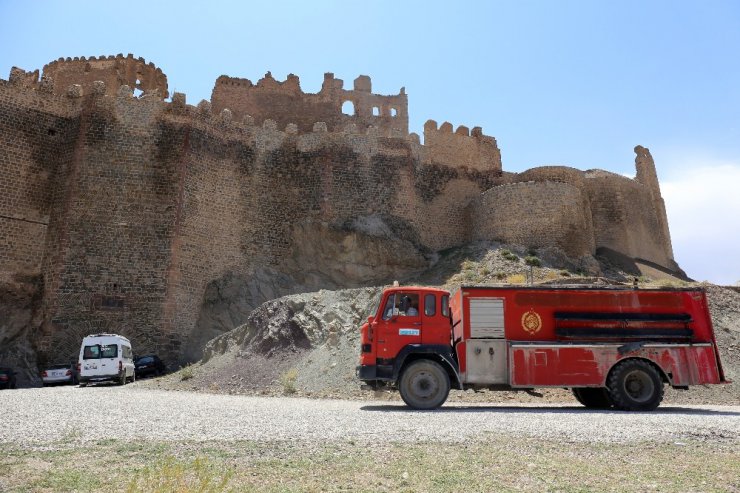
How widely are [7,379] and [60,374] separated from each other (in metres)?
1.66

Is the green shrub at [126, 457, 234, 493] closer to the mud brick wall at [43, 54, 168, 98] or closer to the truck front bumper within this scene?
the truck front bumper

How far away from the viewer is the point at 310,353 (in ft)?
62.2

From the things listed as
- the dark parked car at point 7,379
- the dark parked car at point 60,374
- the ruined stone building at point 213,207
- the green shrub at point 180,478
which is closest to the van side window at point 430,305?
the green shrub at point 180,478

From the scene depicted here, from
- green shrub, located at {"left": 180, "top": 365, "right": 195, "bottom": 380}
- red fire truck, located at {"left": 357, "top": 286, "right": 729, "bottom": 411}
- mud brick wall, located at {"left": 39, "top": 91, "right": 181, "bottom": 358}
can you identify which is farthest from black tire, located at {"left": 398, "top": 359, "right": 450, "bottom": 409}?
mud brick wall, located at {"left": 39, "top": 91, "right": 181, "bottom": 358}

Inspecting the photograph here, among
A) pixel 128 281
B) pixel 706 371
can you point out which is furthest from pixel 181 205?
pixel 706 371

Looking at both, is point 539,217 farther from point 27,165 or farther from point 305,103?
point 27,165

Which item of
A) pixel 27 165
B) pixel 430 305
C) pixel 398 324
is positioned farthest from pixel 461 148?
pixel 398 324

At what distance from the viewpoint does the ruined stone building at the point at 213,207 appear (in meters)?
24.2

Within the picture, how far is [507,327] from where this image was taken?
1322 centimetres

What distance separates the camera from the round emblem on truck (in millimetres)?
13266

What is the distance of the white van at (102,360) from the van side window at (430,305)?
12.3 metres

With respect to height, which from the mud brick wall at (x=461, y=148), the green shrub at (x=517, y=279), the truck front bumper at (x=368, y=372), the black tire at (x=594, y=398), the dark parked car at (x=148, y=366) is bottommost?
the black tire at (x=594, y=398)

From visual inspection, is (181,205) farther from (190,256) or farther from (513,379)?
(513,379)

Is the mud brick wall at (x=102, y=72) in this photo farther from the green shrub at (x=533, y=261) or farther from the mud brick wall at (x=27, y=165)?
the green shrub at (x=533, y=261)
